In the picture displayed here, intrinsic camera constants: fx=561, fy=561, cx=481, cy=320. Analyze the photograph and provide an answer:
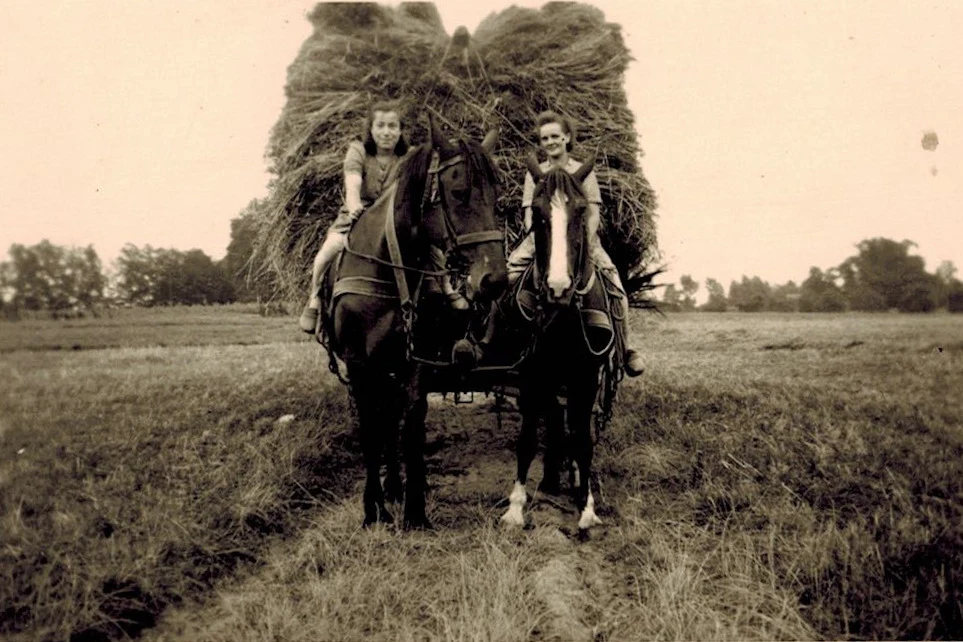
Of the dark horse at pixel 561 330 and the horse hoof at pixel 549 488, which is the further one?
the horse hoof at pixel 549 488

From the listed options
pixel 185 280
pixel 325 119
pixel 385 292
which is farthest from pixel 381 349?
pixel 185 280

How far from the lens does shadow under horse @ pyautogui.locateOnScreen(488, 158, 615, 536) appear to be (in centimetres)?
362

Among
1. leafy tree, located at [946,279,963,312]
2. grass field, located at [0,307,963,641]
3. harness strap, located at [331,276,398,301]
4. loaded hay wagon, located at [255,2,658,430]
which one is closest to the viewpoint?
grass field, located at [0,307,963,641]

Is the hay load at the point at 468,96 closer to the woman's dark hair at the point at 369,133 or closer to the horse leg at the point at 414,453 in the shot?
the woman's dark hair at the point at 369,133

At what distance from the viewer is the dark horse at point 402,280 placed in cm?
338

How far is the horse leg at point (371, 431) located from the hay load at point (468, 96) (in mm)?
2168

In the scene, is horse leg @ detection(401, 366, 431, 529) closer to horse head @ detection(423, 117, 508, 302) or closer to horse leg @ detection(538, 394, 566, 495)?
horse head @ detection(423, 117, 508, 302)

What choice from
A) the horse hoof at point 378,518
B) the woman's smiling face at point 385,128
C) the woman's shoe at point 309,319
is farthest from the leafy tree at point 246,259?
the horse hoof at point 378,518

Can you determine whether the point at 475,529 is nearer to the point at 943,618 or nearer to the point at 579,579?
the point at 579,579

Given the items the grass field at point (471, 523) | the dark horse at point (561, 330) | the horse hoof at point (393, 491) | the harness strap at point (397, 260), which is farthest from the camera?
the horse hoof at point (393, 491)

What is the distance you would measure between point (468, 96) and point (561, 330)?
8.32 feet

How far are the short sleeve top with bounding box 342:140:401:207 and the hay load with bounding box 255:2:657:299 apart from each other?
795 mm

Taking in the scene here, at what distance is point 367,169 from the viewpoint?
14.9 feet

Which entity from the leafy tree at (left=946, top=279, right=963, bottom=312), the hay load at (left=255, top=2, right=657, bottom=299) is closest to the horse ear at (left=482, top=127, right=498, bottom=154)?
the hay load at (left=255, top=2, right=657, bottom=299)
